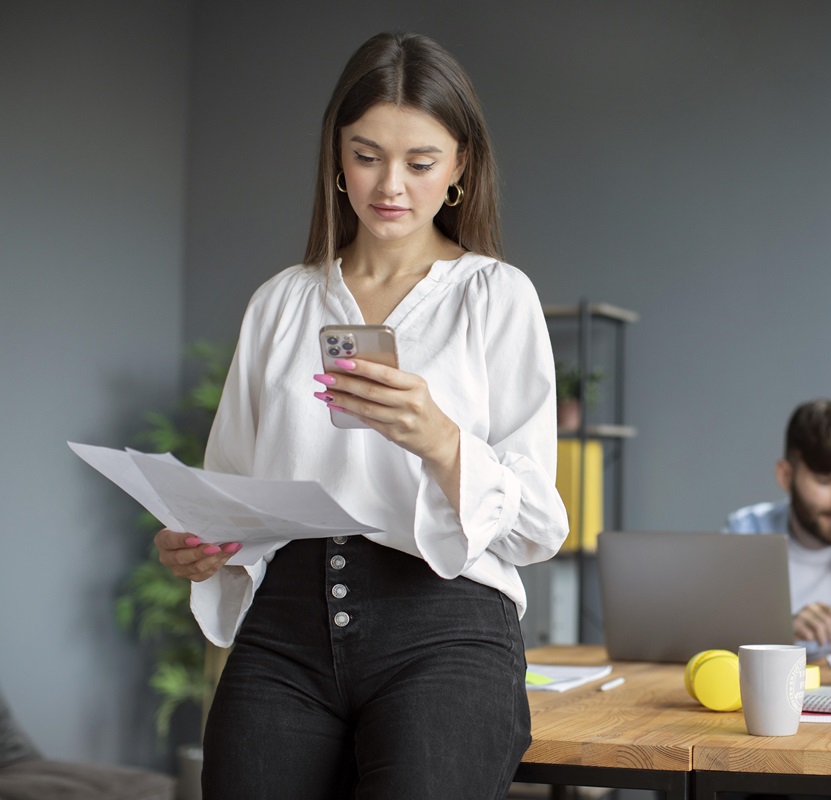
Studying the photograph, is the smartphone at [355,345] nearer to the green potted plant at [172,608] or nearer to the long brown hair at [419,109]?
the long brown hair at [419,109]

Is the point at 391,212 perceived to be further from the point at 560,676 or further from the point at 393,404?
the point at 560,676

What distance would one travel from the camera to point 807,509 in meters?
3.11

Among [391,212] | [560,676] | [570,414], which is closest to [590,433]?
[570,414]

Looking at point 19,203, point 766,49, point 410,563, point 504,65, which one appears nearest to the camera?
point 410,563

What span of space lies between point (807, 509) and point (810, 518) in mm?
25

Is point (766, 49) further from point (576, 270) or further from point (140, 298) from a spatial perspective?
point (140, 298)

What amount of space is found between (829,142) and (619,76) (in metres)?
0.90

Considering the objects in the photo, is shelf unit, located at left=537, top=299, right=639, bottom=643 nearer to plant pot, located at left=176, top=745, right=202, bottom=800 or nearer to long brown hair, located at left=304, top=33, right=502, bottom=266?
plant pot, located at left=176, top=745, right=202, bottom=800

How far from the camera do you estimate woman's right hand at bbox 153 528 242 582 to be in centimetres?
131

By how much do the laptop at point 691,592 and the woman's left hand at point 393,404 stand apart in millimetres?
1021

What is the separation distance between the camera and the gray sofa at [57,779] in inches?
111

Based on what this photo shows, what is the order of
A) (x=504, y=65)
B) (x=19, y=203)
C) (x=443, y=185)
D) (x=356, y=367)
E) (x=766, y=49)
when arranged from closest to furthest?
(x=356, y=367), (x=443, y=185), (x=19, y=203), (x=766, y=49), (x=504, y=65)

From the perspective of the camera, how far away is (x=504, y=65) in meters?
5.00

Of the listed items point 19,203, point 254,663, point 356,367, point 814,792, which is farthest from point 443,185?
point 19,203
